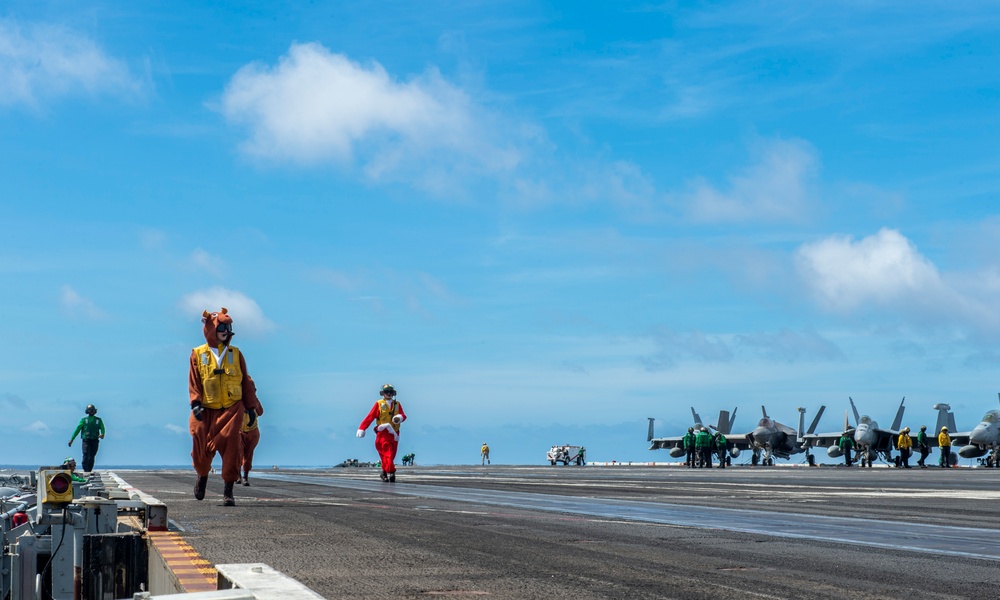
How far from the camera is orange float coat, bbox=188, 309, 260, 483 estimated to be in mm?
13664

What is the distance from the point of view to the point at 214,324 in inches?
552

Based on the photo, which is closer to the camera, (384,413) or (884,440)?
(384,413)

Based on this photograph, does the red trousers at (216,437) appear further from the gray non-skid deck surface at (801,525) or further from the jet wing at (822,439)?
the jet wing at (822,439)

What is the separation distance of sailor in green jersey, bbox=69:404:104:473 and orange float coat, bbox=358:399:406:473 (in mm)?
8482

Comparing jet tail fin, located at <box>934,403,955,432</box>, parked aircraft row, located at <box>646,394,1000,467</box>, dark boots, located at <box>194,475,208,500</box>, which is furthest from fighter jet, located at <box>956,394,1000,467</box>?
dark boots, located at <box>194,475,208,500</box>

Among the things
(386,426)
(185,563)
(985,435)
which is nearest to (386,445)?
(386,426)

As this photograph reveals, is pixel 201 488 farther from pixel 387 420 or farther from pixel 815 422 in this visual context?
pixel 815 422

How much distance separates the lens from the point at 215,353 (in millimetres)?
13977

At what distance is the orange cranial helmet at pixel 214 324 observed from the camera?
14.0 m

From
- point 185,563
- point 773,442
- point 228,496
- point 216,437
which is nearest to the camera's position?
point 185,563

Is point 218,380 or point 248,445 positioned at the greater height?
point 218,380

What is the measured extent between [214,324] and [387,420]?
9915 millimetres

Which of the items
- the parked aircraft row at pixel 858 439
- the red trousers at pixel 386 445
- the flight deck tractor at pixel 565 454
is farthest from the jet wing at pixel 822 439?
the red trousers at pixel 386 445

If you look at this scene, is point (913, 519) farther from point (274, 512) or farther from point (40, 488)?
point (40, 488)
